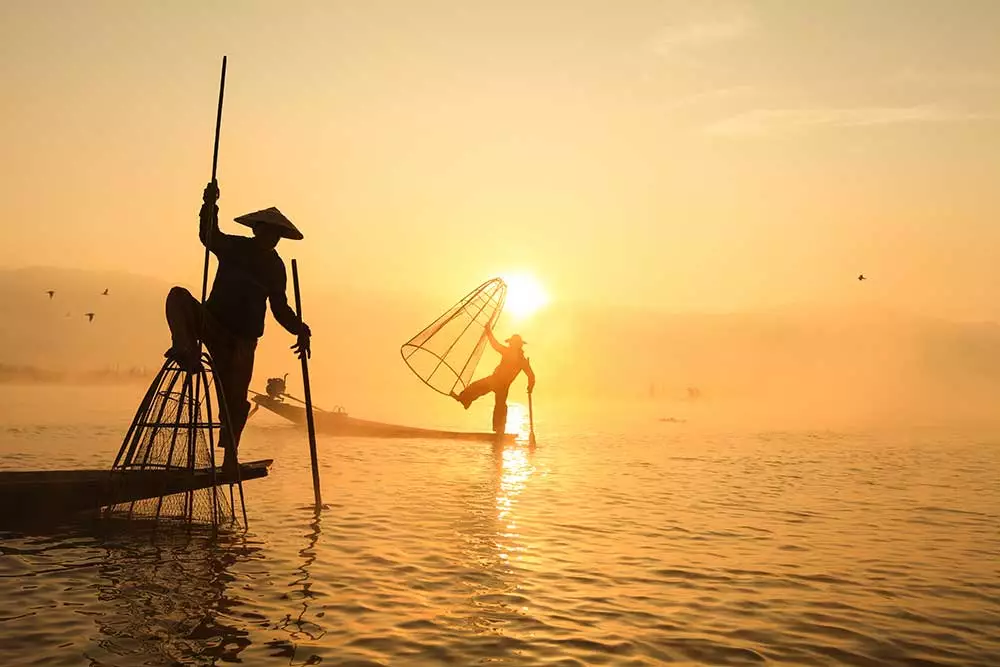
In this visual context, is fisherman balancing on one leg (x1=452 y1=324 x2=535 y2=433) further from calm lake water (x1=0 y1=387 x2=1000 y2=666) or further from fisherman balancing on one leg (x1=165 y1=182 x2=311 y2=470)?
fisherman balancing on one leg (x1=165 y1=182 x2=311 y2=470)

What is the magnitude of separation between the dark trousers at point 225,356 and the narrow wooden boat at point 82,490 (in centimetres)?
69

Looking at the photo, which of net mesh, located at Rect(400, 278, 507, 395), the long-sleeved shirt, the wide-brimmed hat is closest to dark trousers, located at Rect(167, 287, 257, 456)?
the long-sleeved shirt

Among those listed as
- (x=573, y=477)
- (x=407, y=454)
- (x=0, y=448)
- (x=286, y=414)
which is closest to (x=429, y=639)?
(x=573, y=477)

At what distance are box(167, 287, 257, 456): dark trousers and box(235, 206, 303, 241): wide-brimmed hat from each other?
48.4 inches

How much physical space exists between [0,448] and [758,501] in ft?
50.6

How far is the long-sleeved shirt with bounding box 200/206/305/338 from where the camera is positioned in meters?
9.23

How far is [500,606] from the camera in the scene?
→ 652 centimetres

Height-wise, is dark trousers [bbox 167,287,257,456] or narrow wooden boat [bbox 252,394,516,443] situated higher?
dark trousers [bbox 167,287,257,456]

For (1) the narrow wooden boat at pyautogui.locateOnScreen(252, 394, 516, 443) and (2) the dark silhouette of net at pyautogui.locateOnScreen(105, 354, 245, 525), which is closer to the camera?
(2) the dark silhouette of net at pyautogui.locateOnScreen(105, 354, 245, 525)

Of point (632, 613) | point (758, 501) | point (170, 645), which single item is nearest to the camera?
point (170, 645)

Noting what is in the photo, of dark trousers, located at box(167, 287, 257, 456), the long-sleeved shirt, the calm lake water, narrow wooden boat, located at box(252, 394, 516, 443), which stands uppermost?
the long-sleeved shirt

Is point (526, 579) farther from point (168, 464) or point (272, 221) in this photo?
point (272, 221)

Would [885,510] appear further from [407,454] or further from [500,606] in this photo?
[407,454]

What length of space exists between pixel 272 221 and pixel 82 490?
3.38 metres
